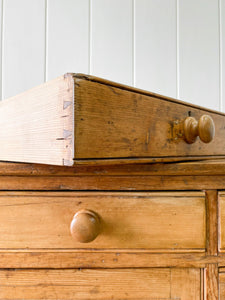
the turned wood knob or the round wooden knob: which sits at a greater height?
the turned wood knob

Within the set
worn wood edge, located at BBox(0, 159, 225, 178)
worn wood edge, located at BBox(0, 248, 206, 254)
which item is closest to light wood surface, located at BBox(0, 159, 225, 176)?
worn wood edge, located at BBox(0, 159, 225, 178)

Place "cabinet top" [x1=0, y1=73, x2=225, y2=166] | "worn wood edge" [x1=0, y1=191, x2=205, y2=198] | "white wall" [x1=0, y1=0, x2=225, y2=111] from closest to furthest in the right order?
"cabinet top" [x1=0, y1=73, x2=225, y2=166] < "worn wood edge" [x1=0, y1=191, x2=205, y2=198] < "white wall" [x1=0, y1=0, x2=225, y2=111]

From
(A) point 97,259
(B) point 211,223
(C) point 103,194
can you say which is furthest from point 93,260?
(B) point 211,223

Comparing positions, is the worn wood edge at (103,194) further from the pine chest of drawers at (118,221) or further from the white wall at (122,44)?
the white wall at (122,44)

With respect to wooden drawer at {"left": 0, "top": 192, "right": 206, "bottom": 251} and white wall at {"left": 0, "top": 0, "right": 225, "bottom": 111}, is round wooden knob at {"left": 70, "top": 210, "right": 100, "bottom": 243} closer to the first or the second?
wooden drawer at {"left": 0, "top": 192, "right": 206, "bottom": 251}

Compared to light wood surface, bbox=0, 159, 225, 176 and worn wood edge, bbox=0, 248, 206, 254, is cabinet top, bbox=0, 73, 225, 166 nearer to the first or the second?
light wood surface, bbox=0, 159, 225, 176

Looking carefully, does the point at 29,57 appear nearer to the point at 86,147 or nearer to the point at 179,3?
the point at 179,3

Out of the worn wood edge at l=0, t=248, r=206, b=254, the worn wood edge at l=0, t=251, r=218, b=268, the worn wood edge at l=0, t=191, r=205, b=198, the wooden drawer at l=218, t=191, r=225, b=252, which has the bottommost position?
the worn wood edge at l=0, t=251, r=218, b=268

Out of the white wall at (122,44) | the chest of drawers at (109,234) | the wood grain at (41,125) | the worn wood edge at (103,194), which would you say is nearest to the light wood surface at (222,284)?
the chest of drawers at (109,234)

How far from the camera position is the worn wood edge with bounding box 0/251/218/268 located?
45 cm

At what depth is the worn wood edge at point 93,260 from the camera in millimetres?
452

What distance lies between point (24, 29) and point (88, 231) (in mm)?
826

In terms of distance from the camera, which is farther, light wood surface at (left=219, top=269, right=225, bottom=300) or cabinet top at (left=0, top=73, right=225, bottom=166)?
light wood surface at (left=219, top=269, right=225, bottom=300)

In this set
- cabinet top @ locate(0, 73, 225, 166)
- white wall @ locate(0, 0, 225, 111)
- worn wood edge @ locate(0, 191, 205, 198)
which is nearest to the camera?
cabinet top @ locate(0, 73, 225, 166)
